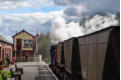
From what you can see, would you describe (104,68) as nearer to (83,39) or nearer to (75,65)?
(83,39)

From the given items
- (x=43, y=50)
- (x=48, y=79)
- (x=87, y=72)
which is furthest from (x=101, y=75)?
(x=43, y=50)

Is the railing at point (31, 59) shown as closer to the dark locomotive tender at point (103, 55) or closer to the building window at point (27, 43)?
the building window at point (27, 43)

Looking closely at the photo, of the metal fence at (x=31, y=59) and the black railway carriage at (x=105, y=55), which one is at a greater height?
the black railway carriage at (x=105, y=55)

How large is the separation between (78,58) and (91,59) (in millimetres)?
3685

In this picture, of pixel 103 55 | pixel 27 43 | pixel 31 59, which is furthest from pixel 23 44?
pixel 103 55

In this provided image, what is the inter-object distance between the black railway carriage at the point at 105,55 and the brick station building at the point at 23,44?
63.0 metres

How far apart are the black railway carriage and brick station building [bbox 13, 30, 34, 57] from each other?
6298cm

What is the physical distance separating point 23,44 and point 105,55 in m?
65.8

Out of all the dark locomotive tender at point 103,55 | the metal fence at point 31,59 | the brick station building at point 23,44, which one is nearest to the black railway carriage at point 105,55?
the dark locomotive tender at point 103,55

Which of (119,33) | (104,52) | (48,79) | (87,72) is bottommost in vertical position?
(48,79)

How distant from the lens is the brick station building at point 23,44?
71.5 m

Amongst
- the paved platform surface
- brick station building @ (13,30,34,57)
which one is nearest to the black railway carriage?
the paved platform surface

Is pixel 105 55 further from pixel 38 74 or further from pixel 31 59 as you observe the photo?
pixel 31 59

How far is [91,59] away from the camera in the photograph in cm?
941
